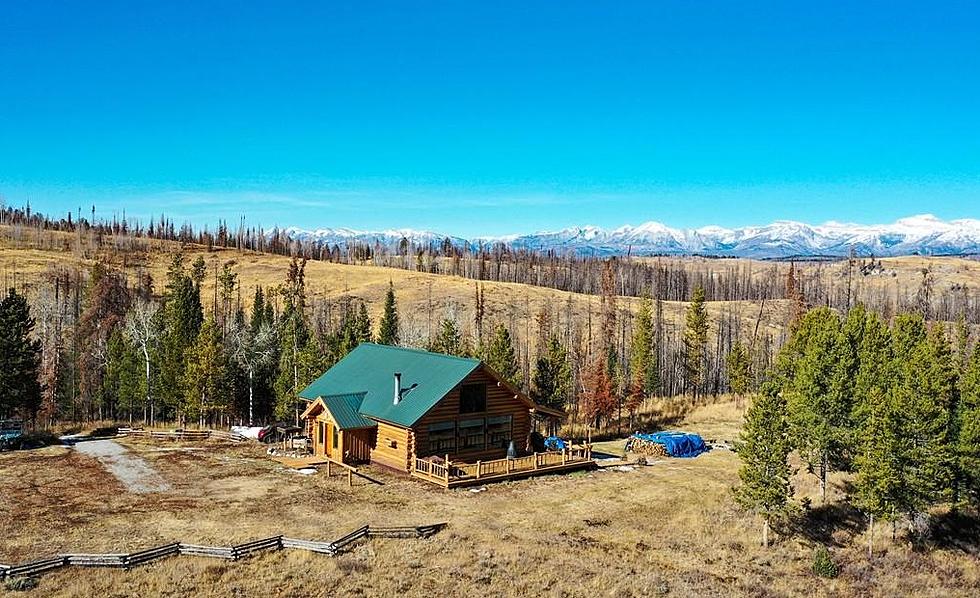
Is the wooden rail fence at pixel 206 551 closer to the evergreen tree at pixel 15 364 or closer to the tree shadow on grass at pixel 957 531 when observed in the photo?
the tree shadow on grass at pixel 957 531

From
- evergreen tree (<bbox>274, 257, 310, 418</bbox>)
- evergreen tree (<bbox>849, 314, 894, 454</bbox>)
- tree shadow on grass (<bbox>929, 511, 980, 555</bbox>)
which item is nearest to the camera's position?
tree shadow on grass (<bbox>929, 511, 980, 555</bbox>)

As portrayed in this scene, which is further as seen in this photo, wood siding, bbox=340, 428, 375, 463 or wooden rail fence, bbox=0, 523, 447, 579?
wood siding, bbox=340, 428, 375, 463

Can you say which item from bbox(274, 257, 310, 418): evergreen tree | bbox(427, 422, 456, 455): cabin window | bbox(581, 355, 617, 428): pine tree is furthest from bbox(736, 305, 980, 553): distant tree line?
bbox(274, 257, 310, 418): evergreen tree

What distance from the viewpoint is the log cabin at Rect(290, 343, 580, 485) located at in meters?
33.8

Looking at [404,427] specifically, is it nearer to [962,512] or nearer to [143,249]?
[962,512]

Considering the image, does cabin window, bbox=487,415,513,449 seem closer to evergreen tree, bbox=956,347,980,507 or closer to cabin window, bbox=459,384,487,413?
cabin window, bbox=459,384,487,413

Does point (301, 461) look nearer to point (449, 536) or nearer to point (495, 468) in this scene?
point (495, 468)

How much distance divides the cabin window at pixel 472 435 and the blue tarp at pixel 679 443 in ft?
37.7

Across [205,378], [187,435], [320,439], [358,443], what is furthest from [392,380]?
[205,378]

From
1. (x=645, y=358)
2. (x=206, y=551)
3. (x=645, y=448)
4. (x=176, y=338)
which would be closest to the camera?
(x=206, y=551)

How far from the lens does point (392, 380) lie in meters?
37.0

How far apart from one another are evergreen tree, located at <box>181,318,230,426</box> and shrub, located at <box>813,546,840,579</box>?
35.4m

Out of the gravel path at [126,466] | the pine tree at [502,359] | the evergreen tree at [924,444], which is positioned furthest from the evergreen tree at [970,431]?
the gravel path at [126,466]

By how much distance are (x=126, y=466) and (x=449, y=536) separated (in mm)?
19100
